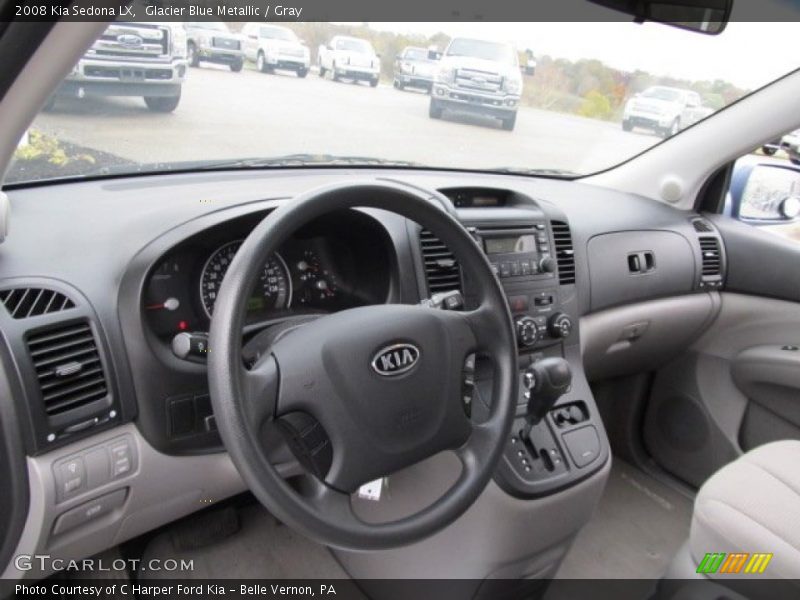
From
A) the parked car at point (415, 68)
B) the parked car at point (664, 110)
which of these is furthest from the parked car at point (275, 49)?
the parked car at point (664, 110)

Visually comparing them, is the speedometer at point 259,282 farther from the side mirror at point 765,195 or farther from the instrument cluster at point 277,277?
the side mirror at point 765,195

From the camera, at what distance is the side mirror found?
2.83 metres

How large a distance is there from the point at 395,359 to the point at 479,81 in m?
Answer: 2.05

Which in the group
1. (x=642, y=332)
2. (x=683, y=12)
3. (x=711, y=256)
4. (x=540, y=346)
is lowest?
(x=642, y=332)

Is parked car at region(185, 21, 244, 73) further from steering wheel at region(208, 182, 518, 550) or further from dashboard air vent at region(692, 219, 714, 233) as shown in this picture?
dashboard air vent at region(692, 219, 714, 233)

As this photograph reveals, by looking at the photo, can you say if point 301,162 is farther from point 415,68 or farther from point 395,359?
point 395,359

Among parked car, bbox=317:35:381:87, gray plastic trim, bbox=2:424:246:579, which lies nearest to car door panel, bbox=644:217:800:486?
parked car, bbox=317:35:381:87

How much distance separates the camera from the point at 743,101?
2.47m

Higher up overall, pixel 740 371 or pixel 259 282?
pixel 259 282

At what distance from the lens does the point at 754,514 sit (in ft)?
5.51

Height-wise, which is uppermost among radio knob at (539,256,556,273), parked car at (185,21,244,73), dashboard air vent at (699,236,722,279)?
parked car at (185,21,244,73)

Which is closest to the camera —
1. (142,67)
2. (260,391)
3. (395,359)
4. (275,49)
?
(260,391)

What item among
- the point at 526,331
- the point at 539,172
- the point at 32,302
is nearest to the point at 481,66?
the point at 539,172

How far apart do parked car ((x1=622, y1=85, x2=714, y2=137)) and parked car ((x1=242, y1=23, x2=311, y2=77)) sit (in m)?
1.59
